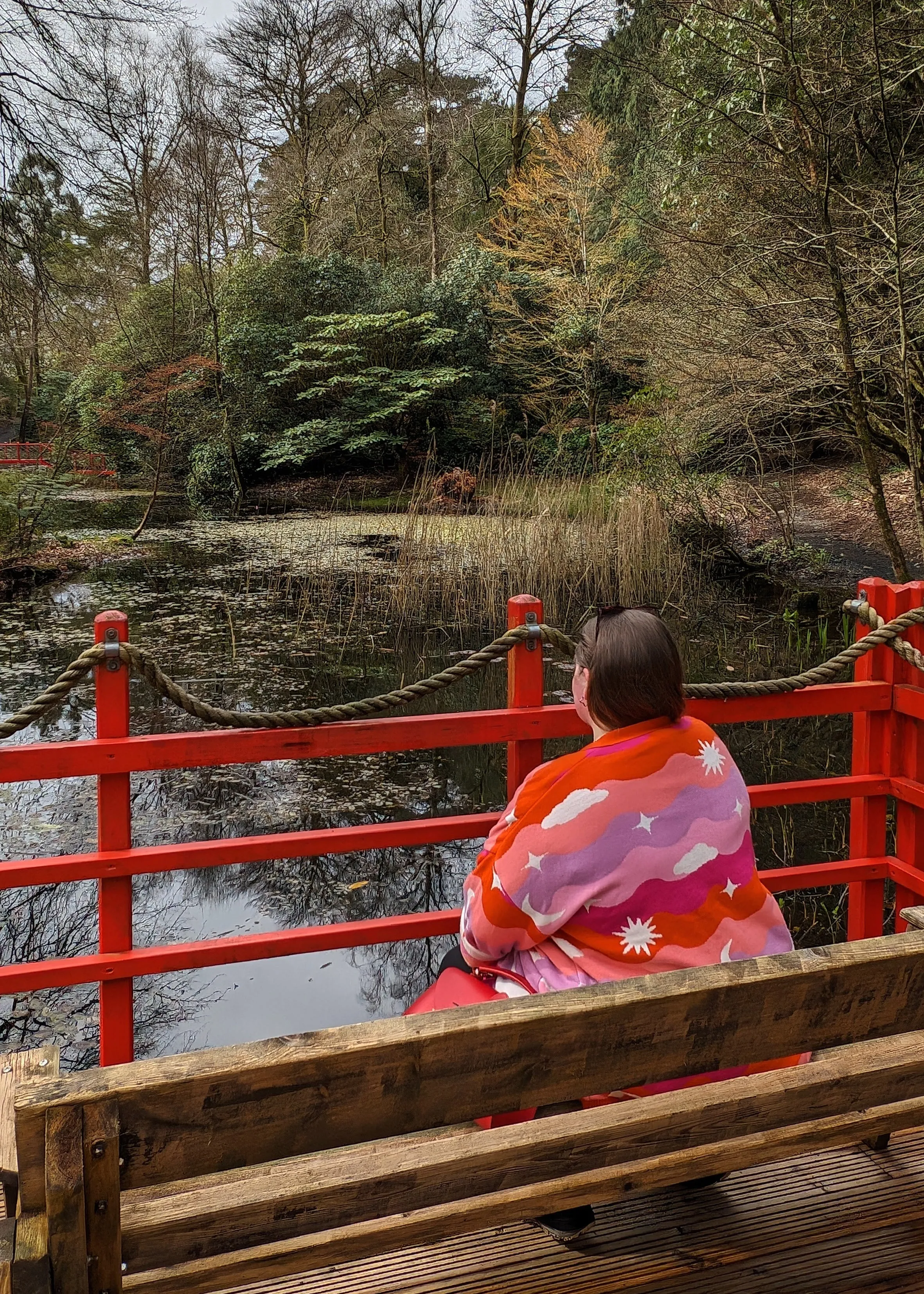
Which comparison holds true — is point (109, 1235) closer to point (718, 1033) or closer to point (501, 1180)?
point (501, 1180)

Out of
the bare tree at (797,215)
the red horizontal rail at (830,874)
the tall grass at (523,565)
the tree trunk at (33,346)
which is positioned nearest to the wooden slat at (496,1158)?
the red horizontal rail at (830,874)

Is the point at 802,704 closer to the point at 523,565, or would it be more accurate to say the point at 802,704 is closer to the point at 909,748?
the point at 909,748

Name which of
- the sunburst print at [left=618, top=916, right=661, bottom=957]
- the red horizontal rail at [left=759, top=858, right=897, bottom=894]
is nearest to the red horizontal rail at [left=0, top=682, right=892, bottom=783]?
the red horizontal rail at [left=759, top=858, right=897, bottom=894]

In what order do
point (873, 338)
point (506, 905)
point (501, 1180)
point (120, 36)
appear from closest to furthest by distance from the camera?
point (501, 1180) < point (506, 905) < point (873, 338) < point (120, 36)

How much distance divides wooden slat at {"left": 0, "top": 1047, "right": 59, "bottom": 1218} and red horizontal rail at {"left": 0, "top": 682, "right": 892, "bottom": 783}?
1.73ft

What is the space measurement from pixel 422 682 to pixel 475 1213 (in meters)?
1.18

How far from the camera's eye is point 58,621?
29.1 ft

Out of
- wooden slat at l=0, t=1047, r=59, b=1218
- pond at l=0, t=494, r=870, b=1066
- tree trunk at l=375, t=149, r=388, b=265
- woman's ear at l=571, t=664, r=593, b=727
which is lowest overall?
pond at l=0, t=494, r=870, b=1066

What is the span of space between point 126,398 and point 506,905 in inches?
717

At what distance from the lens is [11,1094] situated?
4.31 feet

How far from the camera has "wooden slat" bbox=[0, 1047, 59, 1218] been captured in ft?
3.71

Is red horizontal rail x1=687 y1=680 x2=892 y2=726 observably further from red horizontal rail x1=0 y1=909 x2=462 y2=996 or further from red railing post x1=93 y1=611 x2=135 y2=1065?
red railing post x1=93 y1=611 x2=135 y2=1065

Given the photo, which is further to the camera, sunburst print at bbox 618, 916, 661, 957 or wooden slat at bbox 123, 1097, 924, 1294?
sunburst print at bbox 618, 916, 661, 957

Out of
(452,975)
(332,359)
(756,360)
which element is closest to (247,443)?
(332,359)
